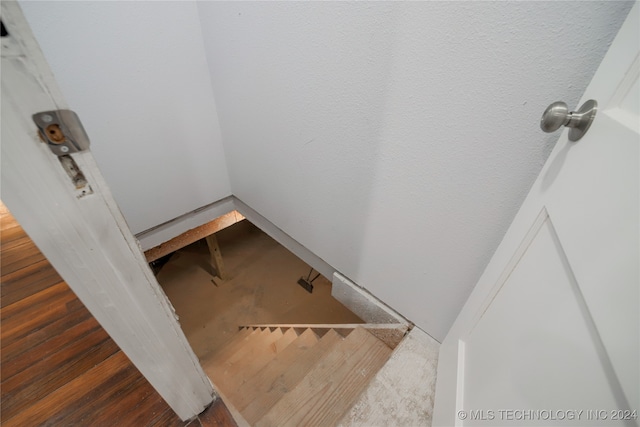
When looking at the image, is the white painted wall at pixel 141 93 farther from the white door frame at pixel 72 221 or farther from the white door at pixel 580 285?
the white door at pixel 580 285

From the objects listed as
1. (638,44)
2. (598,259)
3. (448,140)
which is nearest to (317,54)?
(448,140)

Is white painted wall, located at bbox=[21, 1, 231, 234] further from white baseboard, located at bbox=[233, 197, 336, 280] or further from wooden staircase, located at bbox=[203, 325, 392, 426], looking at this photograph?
wooden staircase, located at bbox=[203, 325, 392, 426]

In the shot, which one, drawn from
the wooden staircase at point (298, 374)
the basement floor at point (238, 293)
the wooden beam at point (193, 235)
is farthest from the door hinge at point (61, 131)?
the basement floor at point (238, 293)

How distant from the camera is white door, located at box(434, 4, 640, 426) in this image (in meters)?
0.32

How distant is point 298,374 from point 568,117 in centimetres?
166

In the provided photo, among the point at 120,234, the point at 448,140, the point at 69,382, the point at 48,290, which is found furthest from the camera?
the point at 48,290

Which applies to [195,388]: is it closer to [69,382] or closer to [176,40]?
[69,382]

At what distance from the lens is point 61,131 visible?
1.15 ft

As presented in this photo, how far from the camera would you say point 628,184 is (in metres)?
0.34

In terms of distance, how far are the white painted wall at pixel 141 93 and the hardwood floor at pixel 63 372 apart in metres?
0.55

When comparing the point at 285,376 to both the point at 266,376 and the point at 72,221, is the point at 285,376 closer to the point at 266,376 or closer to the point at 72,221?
the point at 266,376

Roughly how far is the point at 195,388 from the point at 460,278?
0.97 metres

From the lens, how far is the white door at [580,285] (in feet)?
1.06

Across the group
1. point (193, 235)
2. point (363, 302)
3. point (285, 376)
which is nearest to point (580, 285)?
point (363, 302)
